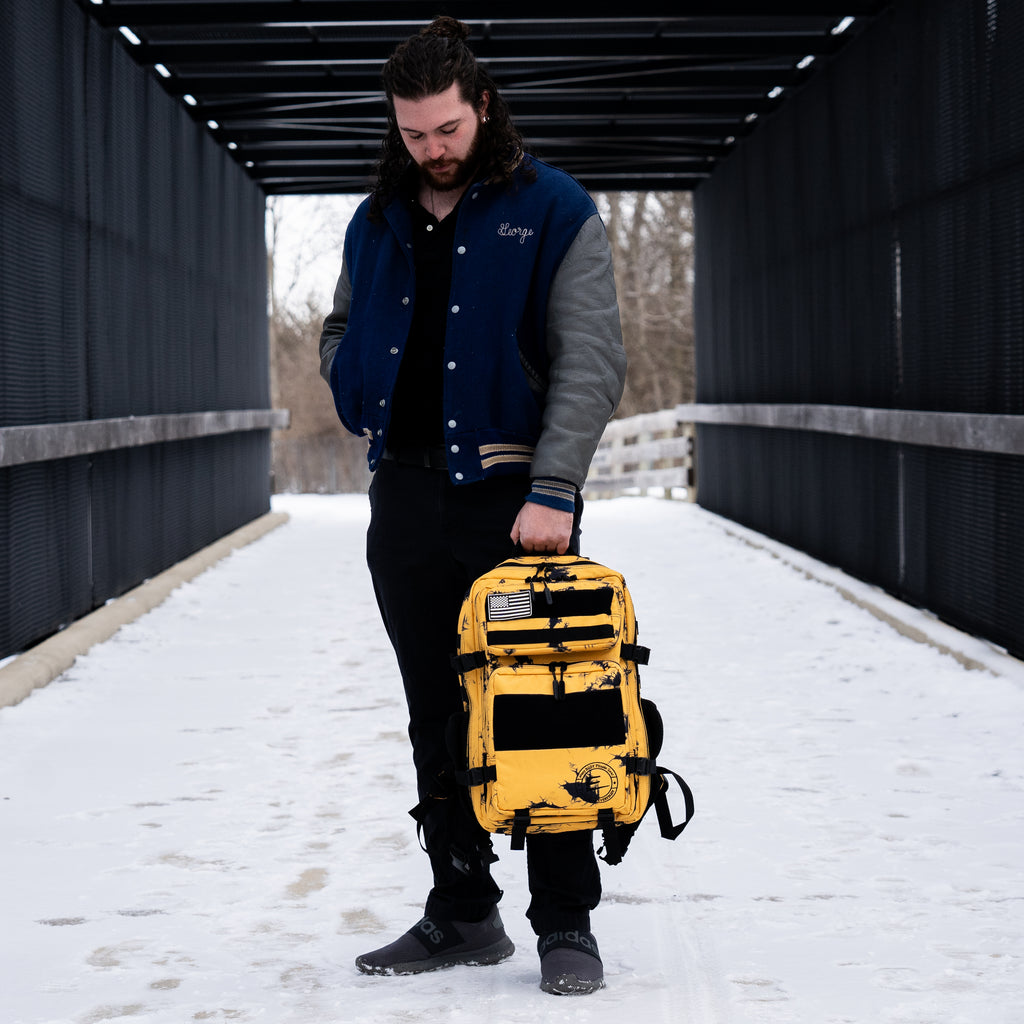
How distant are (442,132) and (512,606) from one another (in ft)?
3.07

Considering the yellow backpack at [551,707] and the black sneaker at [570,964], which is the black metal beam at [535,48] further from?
the black sneaker at [570,964]

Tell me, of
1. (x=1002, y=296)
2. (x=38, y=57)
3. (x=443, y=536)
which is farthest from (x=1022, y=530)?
(x=38, y=57)

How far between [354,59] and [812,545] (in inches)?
181

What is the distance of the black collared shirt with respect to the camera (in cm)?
313

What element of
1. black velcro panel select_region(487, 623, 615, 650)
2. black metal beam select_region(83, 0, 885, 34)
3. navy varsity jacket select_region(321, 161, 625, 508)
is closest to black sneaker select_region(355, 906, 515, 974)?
black velcro panel select_region(487, 623, 615, 650)

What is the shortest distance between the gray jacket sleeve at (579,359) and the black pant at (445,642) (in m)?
0.17

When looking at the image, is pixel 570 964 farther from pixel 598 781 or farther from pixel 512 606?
pixel 512 606

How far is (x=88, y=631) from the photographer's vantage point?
24.8ft

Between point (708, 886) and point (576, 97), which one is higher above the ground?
point (576, 97)

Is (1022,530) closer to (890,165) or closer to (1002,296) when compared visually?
(1002,296)

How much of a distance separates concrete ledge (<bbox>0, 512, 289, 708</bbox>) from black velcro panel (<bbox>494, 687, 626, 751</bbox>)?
3613 mm

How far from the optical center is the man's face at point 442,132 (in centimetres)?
297

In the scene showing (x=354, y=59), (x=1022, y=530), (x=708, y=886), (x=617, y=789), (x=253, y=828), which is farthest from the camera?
(x=354, y=59)

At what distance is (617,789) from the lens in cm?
293
